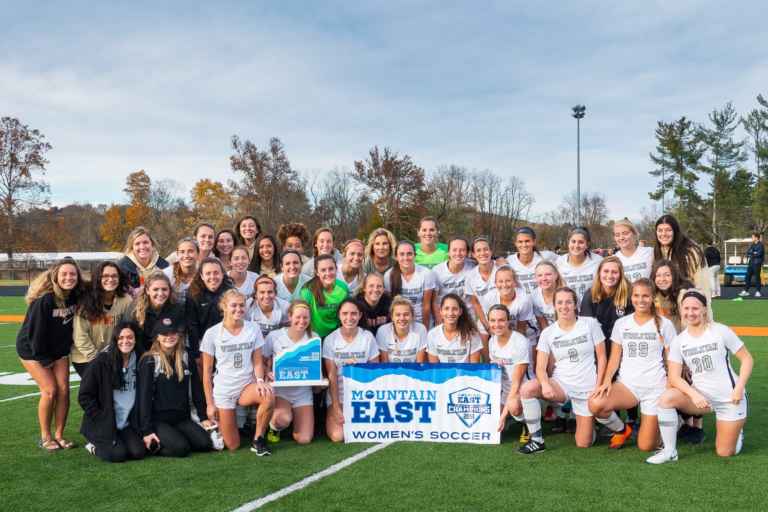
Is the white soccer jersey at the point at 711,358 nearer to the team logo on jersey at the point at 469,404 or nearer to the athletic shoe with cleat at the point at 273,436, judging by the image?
the team logo on jersey at the point at 469,404

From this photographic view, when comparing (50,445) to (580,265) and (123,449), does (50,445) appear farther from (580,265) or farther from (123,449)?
(580,265)

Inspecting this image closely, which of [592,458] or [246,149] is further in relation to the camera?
[246,149]

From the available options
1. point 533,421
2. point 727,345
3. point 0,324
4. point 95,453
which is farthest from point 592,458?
point 0,324

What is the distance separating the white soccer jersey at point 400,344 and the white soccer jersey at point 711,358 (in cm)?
225

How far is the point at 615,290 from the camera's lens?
5734 mm

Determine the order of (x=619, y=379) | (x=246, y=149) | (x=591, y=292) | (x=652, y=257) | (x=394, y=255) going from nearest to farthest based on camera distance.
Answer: (x=619, y=379), (x=591, y=292), (x=652, y=257), (x=394, y=255), (x=246, y=149)

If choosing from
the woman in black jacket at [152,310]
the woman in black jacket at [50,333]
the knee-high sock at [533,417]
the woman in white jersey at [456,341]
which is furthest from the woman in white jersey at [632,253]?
the woman in black jacket at [50,333]

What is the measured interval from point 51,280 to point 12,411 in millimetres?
2458

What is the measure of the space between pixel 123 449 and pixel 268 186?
122 ft

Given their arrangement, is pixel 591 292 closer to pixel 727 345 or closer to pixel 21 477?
pixel 727 345

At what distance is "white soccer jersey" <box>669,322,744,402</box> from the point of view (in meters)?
4.94

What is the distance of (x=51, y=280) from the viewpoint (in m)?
5.53

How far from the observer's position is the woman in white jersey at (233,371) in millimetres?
5395

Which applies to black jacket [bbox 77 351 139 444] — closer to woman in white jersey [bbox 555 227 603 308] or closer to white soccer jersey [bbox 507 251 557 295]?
white soccer jersey [bbox 507 251 557 295]
